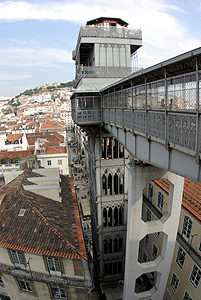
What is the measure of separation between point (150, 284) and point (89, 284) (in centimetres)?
1308

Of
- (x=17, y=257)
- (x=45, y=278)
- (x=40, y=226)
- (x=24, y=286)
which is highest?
(x=40, y=226)

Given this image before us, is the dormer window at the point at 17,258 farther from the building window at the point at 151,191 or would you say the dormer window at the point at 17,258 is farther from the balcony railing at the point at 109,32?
the balcony railing at the point at 109,32

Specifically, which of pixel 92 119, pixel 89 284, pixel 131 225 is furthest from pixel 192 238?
pixel 92 119

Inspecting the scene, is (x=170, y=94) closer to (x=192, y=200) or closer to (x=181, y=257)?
(x=192, y=200)

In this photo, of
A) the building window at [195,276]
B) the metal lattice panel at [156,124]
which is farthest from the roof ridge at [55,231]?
the building window at [195,276]

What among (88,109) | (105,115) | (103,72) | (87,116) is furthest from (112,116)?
(103,72)

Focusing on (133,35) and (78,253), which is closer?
(78,253)

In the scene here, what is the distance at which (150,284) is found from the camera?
21828mm

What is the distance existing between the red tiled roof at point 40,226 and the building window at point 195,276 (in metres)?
8.18

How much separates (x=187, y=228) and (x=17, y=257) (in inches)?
467

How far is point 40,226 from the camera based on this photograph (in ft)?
42.5

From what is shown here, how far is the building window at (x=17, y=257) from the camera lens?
506 inches

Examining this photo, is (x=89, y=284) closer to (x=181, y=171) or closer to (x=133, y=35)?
(x=181, y=171)

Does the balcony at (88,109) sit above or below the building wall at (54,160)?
above
